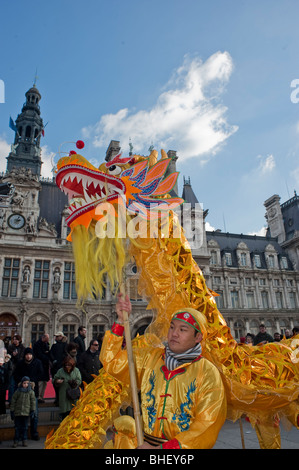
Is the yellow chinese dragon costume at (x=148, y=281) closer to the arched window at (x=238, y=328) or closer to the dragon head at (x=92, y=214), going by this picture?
the dragon head at (x=92, y=214)

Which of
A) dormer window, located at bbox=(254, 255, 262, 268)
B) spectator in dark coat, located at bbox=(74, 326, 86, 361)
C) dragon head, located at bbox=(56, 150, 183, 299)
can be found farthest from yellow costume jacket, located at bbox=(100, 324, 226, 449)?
dormer window, located at bbox=(254, 255, 262, 268)

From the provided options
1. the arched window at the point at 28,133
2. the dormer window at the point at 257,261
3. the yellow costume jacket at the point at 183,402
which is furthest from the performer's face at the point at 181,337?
the arched window at the point at 28,133

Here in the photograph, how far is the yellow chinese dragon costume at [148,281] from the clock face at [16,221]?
20352mm

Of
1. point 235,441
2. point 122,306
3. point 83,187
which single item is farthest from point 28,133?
point 122,306

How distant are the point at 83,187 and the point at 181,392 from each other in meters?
2.06

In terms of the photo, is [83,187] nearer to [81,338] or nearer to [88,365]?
[88,365]

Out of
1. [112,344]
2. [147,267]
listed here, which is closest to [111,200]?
[147,267]

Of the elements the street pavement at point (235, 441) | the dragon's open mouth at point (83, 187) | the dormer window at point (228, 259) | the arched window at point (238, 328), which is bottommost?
the street pavement at point (235, 441)

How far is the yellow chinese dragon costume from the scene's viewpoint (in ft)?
10.5

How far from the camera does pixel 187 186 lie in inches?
1289

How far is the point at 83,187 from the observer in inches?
127

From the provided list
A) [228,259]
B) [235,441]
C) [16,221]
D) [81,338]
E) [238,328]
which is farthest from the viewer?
[228,259]

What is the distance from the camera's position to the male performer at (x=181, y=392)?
227 centimetres

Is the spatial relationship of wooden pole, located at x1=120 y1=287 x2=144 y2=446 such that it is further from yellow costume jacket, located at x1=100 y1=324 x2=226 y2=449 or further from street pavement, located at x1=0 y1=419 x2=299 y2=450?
street pavement, located at x1=0 y1=419 x2=299 y2=450
